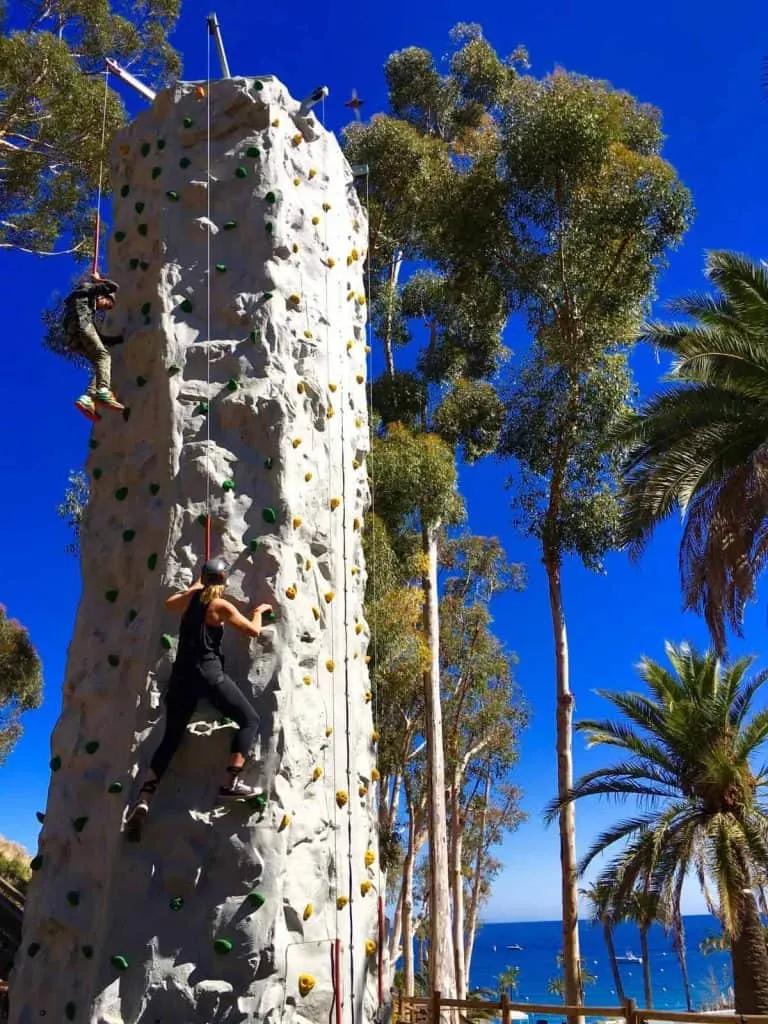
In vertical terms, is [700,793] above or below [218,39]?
below

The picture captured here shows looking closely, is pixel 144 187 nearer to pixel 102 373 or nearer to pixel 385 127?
pixel 102 373

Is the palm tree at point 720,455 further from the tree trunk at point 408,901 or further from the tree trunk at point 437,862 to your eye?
the tree trunk at point 408,901

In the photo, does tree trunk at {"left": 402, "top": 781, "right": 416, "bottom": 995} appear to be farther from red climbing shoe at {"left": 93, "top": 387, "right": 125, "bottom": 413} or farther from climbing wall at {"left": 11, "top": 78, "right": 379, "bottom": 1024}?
red climbing shoe at {"left": 93, "top": 387, "right": 125, "bottom": 413}

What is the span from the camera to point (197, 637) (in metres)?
5.14

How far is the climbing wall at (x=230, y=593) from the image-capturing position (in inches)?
191

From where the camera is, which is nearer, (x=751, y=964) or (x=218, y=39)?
(x=218, y=39)

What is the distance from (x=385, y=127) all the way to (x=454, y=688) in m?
11.1

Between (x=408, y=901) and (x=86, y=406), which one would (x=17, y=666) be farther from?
(x=86, y=406)

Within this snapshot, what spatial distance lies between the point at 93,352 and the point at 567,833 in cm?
833

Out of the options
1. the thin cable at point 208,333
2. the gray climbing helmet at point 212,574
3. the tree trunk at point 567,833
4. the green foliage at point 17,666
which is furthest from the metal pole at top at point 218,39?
the green foliage at point 17,666

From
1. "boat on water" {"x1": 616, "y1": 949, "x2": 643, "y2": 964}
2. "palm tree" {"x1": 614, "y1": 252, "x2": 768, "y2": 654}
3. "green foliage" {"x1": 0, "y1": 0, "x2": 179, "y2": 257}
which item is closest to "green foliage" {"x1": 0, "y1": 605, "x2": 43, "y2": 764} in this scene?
"green foliage" {"x1": 0, "y1": 0, "x2": 179, "y2": 257}

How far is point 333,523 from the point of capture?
6344 mm

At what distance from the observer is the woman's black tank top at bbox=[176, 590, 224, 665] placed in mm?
5113

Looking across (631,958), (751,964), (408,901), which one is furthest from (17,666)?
(631,958)
